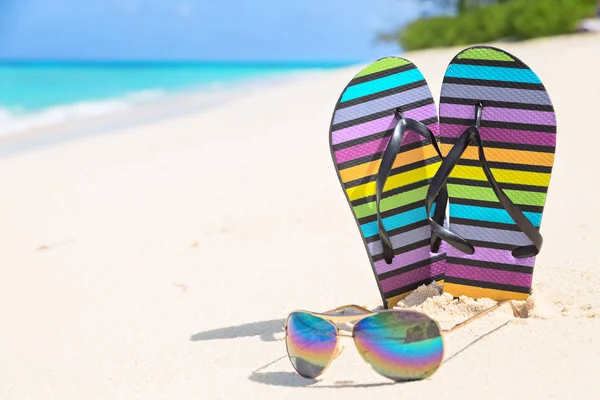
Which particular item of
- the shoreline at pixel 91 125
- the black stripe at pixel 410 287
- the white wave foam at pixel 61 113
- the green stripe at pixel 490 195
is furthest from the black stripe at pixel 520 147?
the white wave foam at pixel 61 113

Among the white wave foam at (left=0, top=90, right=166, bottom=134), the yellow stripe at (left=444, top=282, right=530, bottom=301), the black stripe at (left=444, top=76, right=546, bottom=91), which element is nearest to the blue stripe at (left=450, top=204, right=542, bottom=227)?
the yellow stripe at (left=444, top=282, right=530, bottom=301)

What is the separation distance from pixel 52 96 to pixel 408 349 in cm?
1701

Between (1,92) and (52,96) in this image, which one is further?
(1,92)

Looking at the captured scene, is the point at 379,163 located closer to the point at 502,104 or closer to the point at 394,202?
the point at 394,202

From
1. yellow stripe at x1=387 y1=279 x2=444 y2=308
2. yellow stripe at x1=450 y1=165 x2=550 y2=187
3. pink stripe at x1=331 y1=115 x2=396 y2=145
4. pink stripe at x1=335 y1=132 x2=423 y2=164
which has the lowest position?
yellow stripe at x1=387 y1=279 x2=444 y2=308

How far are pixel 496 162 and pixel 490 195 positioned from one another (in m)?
0.10

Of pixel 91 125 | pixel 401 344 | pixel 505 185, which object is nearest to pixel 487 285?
pixel 505 185

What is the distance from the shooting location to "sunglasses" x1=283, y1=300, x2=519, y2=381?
1703mm

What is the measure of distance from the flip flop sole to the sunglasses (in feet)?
1.03

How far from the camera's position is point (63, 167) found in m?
6.19

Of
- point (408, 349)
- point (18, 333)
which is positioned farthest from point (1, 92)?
point (408, 349)

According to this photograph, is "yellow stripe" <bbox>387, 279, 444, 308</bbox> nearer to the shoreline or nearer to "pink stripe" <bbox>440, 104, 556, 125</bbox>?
"pink stripe" <bbox>440, 104, 556, 125</bbox>

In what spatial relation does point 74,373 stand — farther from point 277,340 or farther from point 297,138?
point 297,138

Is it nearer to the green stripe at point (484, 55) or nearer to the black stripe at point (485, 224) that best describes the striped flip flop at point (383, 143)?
the black stripe at point (485, 224)
